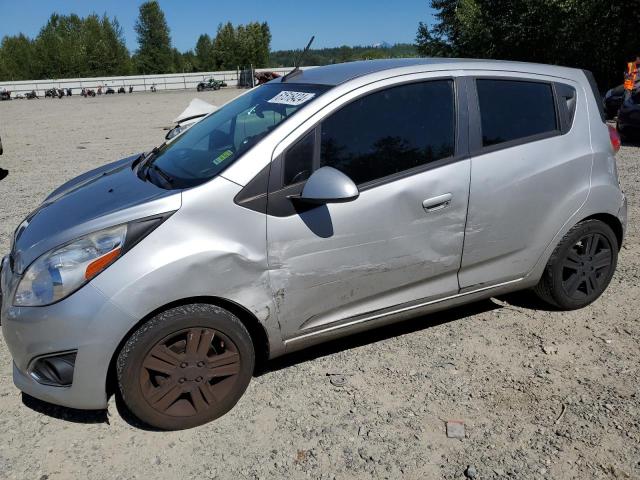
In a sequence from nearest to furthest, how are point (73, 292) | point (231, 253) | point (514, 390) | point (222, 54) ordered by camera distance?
point (73, 292)
point (231, 253)
point (514, 390)
point (222, 54)

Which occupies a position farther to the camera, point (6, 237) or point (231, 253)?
point (6, 237)

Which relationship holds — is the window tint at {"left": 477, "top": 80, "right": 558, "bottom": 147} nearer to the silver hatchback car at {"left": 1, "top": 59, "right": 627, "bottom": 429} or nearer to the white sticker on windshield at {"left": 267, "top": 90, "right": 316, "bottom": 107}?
the silver hatchback car at {"left": 1, "top": 59, "right": 627, "bottom": 429}

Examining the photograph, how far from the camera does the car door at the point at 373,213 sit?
2.90 m

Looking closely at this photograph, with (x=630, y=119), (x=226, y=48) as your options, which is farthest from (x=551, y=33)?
(x=226, y=48)

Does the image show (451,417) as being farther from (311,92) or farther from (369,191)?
(311,92)

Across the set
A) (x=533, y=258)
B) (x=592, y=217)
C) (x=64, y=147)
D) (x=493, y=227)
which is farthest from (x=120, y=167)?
(x=64, y=147)

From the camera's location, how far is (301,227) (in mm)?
2883

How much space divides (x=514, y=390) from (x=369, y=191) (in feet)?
4.50

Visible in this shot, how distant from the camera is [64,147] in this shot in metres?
13.7

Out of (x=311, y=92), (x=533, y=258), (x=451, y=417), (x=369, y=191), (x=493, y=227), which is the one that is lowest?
(x=451, y=417)

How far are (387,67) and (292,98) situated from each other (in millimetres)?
594

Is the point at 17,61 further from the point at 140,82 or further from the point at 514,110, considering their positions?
the point at 514,110

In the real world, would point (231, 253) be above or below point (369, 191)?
below

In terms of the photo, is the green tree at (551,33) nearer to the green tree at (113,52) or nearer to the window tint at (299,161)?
the window tint at (299,161)
